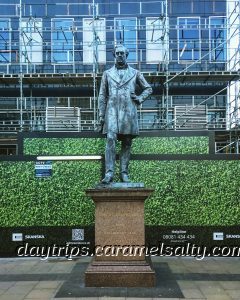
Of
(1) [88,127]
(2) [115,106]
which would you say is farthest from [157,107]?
(2) [115,106]

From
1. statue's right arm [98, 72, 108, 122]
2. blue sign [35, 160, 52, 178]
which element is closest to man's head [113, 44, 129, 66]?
statue's right arm [98, 72, 108, 122]

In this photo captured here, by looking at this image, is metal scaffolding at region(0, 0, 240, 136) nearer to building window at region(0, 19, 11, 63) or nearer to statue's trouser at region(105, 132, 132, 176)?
building window at region(0, 19, 11, 63)

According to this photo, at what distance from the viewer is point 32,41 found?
61.7 ft

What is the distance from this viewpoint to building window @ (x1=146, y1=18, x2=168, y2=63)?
698 inches

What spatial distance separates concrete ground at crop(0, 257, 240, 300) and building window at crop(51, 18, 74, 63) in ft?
27.0

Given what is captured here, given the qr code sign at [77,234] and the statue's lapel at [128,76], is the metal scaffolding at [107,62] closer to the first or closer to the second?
the qr code sign at [77,234]

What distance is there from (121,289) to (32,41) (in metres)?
12.0

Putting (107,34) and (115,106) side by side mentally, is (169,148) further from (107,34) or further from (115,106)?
(107,34)

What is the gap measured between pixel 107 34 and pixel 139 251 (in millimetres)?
11464

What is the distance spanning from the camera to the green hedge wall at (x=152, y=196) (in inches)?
566

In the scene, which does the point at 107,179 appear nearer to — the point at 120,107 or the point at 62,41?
the point at 120,107

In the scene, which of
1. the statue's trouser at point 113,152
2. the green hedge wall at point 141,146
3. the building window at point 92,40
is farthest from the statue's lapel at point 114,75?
the building window at point 92,40

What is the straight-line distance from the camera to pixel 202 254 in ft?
47.0

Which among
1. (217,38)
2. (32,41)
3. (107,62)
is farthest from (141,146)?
(32,41)
